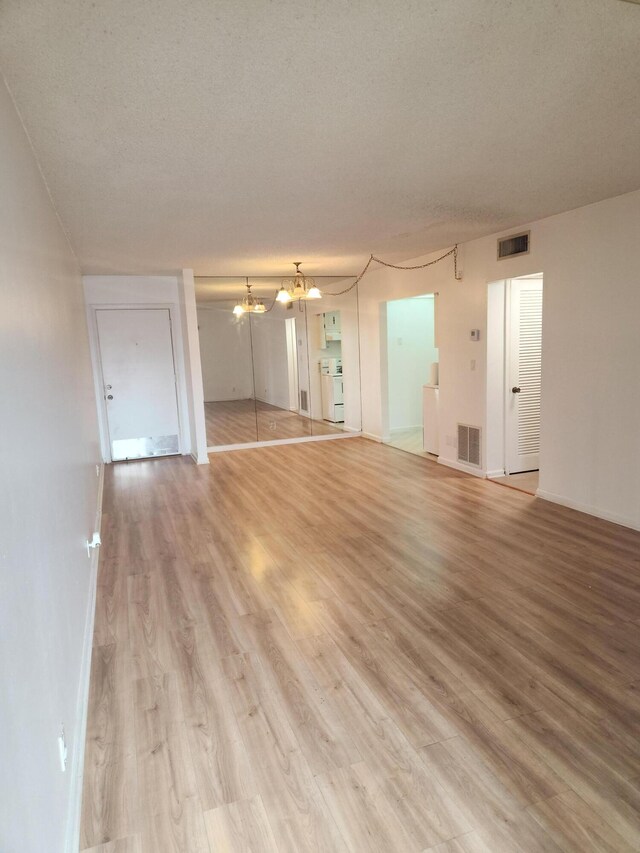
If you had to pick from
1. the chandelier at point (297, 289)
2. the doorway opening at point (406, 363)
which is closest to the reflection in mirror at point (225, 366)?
the chandelier at point (297, 289)

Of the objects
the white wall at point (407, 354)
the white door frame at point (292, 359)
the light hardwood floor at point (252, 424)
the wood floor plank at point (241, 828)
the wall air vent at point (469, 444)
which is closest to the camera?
the wood floor plank at point (241, 828)

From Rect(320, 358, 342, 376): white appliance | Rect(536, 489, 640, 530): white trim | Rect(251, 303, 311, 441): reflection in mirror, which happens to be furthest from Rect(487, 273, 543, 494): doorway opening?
Rect(320, 358, 342, 376): white appliance

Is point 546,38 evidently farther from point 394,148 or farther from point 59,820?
point 59,820

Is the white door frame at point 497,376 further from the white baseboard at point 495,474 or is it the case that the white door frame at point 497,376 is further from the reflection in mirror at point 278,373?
the reflection in mirror at point 278,373

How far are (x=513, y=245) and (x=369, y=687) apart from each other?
4251 millimetres

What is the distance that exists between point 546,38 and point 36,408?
88.9 inches

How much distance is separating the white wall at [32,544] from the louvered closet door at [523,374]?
4.40 metres

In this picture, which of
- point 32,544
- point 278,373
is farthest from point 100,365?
point 32,544

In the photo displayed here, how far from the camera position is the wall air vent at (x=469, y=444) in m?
5.80

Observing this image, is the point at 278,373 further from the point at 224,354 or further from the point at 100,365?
the point at 100,365

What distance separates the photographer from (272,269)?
6.98 m

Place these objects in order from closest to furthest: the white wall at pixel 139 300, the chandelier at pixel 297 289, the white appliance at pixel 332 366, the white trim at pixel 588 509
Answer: the white trim at pixel 588 509 → the chandelier at pixel 297 289 → the white wall at pixel 139 300 → the white appliance at pixel 332 366

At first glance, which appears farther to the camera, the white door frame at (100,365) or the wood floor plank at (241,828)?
the white door frame at (100,365)

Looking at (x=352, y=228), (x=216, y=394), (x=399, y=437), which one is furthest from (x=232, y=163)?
(x=399, y=437)
